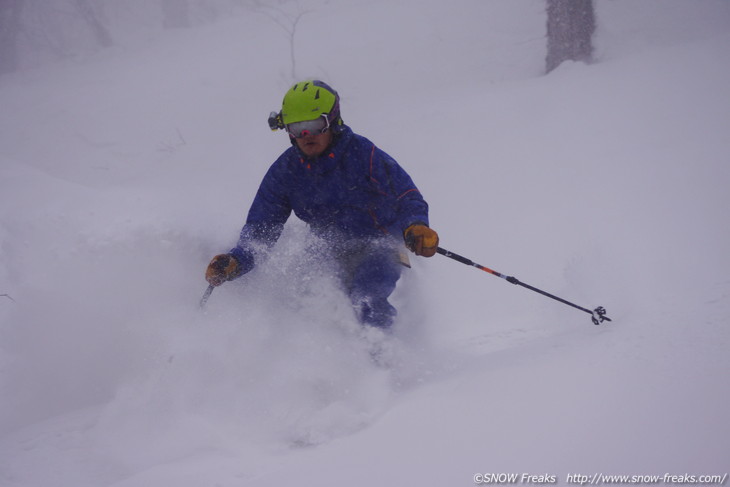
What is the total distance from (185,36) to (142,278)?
19169 mm

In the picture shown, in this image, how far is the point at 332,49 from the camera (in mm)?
12406

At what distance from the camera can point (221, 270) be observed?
9.56 feet

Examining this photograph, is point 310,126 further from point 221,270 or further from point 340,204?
point 221,270

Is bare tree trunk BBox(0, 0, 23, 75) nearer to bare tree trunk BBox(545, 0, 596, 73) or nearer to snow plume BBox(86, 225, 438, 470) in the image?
bare tree trunk BBox(545, 0, 596, 73)

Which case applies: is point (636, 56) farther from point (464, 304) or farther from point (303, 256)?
point (303, 256)

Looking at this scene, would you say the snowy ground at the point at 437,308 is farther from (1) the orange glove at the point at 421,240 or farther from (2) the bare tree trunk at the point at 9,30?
(2) the bare tree trunk at the point at 9,30

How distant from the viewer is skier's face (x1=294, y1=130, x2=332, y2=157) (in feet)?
9.01

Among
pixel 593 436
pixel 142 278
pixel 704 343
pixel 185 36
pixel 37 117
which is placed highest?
pixel 185 36

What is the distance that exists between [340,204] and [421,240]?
76 centimetres

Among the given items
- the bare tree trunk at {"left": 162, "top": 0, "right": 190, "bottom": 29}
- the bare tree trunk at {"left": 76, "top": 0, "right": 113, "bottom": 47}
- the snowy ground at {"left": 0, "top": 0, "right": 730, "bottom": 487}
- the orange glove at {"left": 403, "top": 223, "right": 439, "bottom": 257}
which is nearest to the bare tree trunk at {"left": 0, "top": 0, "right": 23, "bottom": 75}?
the bare tree trunk at {"left": 76, "top": 0, "right": 113, "bottom": 47}

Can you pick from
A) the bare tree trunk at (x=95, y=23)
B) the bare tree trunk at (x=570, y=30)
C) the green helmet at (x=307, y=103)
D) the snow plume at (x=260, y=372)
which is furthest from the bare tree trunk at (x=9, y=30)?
the green helmet at (x=307, y=103)

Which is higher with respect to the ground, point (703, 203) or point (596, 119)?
point (596, 119)

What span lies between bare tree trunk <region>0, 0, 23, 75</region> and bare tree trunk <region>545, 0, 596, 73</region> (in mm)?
27405

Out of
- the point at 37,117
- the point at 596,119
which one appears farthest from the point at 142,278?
the point at 37,117
